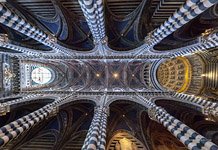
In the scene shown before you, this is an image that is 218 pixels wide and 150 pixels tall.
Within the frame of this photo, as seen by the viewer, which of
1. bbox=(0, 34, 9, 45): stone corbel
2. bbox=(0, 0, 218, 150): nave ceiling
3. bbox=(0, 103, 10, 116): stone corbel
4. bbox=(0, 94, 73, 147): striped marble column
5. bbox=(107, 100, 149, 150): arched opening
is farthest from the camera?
bbox=(107, 100, 149, 150): arched opening

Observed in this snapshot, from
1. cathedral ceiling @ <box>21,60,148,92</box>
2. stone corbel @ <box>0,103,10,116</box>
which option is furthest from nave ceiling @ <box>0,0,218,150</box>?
cathedral ceiling @ <box>21,60,148,92</box>

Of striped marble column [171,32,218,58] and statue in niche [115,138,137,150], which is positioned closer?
striped marble column [171,32,218,58]

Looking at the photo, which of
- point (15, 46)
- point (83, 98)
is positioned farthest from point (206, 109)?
point (15, 46)

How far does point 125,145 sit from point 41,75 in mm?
12271

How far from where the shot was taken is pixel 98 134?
1069 cm

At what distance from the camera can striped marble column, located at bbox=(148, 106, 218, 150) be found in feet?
28.0

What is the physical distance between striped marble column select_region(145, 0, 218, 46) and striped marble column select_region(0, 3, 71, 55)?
6.81m

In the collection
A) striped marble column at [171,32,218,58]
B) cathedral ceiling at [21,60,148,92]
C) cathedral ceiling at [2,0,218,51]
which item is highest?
cathedral ceiling at [2,0,218,51]

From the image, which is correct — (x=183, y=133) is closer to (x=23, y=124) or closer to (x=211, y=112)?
(x=211, y=112)

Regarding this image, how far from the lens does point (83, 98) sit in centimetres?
1662

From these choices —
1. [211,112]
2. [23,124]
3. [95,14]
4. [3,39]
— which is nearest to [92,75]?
[3,39]

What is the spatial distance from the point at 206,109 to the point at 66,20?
11.3 metres

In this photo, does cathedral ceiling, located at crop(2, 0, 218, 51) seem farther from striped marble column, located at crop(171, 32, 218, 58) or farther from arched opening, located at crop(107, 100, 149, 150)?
arched opening, located at crop(107, 100, 149, 150)

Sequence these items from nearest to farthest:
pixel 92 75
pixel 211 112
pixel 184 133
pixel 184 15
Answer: pixel 184 133
pixel 184 15
pixel 211 112
pixel 92 75
